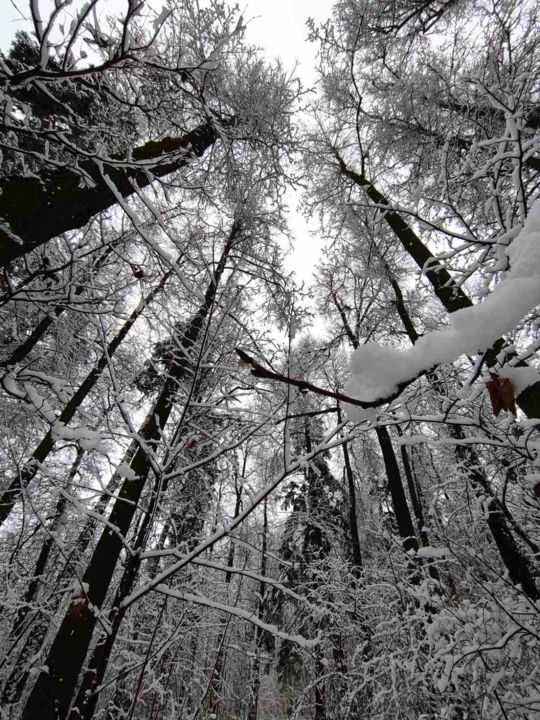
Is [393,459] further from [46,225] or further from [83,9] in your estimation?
[83,9]

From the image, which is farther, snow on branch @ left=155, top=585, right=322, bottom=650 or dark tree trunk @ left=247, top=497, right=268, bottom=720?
dark tree trunk @ left=247, top=497, right=268, bottom=720

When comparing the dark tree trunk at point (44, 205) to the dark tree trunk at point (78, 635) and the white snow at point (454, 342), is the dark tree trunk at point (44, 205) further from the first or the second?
the white snow at point (454, 342)

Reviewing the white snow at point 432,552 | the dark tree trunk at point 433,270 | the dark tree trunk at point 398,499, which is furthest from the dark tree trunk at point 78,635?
the dark tree trunk at point 398,499

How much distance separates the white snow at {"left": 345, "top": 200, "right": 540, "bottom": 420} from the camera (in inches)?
18.5

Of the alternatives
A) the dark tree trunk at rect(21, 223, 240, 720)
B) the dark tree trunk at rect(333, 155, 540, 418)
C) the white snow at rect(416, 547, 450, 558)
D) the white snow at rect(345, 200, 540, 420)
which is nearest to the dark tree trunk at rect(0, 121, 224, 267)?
the dark tree trunk at rect(21, 223, 240, 720)

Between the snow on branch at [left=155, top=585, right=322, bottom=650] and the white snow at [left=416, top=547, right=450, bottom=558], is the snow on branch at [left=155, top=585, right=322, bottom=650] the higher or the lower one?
the lower one

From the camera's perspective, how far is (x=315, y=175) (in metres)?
6.78

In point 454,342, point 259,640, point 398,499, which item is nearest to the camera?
point 454,342

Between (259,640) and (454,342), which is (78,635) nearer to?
(259,640)

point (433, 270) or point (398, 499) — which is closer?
point (433, 270)

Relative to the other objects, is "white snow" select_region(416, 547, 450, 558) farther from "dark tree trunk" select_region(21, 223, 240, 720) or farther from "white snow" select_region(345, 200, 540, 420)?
"white snow" select_region(345, 200, 540, 420)

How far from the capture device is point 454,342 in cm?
51

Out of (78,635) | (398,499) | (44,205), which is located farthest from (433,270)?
(398,499)

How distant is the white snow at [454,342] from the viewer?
47 cm
